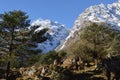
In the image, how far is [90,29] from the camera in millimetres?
82562

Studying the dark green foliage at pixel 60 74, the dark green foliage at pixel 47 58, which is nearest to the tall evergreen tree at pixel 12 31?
the dark green foliage at pixel 60 74

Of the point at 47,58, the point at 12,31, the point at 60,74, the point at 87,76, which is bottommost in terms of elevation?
the point at 87,76

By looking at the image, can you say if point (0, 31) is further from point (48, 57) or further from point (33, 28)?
point (48, 57)

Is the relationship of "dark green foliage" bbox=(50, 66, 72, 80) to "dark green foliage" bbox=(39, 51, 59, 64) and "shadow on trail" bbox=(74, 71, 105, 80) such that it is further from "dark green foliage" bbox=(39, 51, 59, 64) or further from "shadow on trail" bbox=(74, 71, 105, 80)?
"dark green foliage" bbox=(39, 51, 59, 64)

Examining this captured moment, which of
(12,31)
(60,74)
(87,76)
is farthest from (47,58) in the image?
(60,74)

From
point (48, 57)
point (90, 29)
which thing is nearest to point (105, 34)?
point (90, 29)

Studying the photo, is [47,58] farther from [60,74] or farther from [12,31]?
[60,74]

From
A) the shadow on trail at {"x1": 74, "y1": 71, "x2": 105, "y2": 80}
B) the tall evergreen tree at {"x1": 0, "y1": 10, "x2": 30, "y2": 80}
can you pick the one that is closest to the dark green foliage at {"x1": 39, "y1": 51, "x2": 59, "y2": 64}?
the shadow on trail at {"x1": 74, "y1": 71, "x2": 105, "y2": 80}

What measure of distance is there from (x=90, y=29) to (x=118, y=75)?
25.5 metres

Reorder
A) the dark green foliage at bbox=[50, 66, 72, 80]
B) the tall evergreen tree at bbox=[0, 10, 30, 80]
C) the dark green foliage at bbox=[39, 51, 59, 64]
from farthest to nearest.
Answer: the dark green foliage at bbox=[39, 51, 59, 64] → the tall evergreen tree at bbox=[0, 10, 30, 80] → the dark green foliage at bbox=[50, 66, 72, 80]

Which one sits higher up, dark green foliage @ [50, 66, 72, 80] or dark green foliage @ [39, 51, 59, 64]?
dark green foliage @ [39, 51, 59, 64]

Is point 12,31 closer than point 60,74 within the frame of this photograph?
No

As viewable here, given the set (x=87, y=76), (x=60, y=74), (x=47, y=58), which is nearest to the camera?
Result: (x=60, y=74)

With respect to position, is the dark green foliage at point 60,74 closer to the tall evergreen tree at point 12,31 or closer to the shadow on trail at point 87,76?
the shadow on trail at point 87,76
